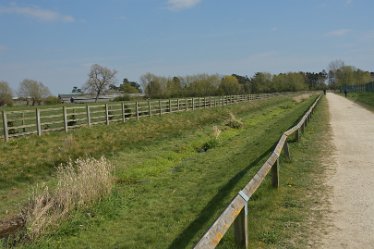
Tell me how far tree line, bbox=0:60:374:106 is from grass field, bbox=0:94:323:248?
71667 millimetres

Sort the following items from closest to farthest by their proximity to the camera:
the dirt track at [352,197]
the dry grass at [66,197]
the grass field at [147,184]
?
1. the dirt track at [352,197]
2. the grass field at [147,184]
3. the dry grass at [66,197]

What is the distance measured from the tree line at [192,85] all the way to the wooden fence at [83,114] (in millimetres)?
53513

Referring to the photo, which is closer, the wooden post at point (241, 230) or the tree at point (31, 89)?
the wooden post at point (241, 230)

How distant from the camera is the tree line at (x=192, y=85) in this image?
109375 mm

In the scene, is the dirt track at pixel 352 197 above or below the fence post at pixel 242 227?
below

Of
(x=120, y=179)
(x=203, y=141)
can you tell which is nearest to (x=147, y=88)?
(x=203, y=141)

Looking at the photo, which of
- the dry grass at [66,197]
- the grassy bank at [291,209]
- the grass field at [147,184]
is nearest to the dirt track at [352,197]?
the grassy bank at [291,209]

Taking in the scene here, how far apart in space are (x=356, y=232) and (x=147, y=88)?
380 feet

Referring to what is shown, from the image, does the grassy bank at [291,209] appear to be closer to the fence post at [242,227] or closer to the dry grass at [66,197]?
the fence post at [242,227]

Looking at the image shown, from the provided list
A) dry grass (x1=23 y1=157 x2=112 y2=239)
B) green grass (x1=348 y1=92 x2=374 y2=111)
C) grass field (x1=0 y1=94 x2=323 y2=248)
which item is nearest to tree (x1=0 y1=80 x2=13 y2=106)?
green grass (x1=348 y1=92 x2=374 y2=111)

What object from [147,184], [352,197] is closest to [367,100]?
[147,184]

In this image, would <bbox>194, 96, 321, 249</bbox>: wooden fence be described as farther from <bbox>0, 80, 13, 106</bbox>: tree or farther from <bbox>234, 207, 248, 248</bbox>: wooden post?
<bbox>0, 80, 13, 106</bbox>: tree

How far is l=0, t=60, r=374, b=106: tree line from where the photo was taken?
109 meters

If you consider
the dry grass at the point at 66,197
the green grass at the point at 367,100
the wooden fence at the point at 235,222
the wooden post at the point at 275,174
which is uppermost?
the wooden fence at the point at 235,222
